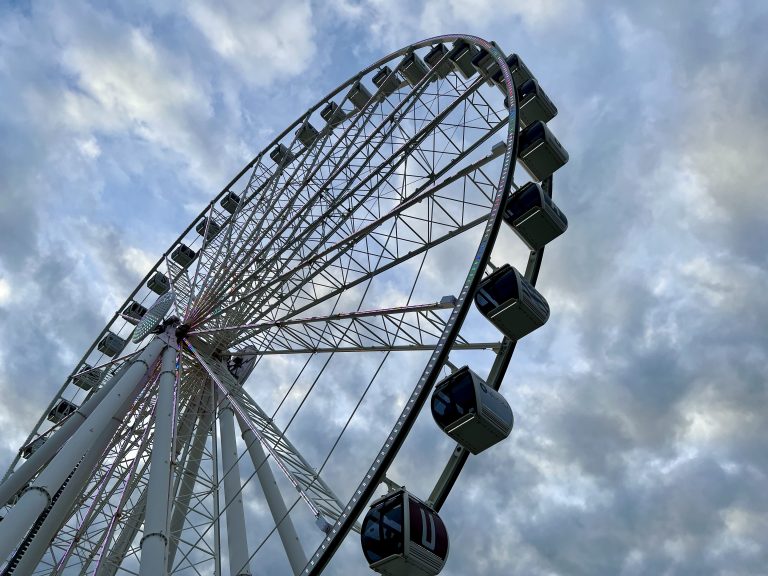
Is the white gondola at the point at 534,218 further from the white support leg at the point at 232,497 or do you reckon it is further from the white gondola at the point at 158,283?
the white gondola at the point at 158,283

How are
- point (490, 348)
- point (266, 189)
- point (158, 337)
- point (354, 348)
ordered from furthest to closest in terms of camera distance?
point (266, 189), point (158, 337), point (354, 348), point (490, 348)

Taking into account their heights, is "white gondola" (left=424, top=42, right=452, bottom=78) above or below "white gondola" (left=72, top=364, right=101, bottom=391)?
above

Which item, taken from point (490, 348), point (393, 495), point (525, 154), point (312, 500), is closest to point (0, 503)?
point (312, 500)

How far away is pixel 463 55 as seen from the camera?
1758 centimetres

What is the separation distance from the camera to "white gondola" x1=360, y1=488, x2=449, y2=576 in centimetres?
855

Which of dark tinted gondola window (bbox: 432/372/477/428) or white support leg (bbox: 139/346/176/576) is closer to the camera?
white support leg (bbox: 139/346/176/576)

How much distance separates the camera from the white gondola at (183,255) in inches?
952

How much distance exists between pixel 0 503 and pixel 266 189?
10179 mm

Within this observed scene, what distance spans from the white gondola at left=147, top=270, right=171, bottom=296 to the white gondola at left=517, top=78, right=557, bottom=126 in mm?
13859

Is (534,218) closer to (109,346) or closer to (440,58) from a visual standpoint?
(440,58)

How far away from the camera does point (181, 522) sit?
48.3ft

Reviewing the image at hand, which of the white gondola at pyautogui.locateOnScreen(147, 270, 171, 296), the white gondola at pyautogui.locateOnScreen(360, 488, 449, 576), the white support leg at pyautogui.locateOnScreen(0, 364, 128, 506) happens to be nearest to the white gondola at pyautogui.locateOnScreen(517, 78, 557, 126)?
the white gondola at pyautogui.locateOnScreen(360, 488, 449, 576)

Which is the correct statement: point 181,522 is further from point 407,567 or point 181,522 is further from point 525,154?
point 525,154

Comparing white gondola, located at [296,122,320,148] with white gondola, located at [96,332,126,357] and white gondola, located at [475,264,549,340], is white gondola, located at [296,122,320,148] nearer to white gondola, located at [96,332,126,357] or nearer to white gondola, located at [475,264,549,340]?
white gondola, located at [96,332,126,357]
